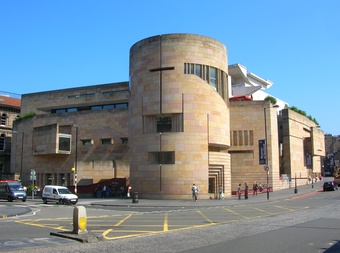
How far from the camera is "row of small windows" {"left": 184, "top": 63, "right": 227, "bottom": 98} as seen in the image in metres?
41.5

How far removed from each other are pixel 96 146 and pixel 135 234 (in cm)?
4659

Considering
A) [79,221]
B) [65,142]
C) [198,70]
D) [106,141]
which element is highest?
[198,70]

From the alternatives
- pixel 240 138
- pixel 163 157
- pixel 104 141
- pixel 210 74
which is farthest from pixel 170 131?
pixel 104 141

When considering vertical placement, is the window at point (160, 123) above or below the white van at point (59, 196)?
above

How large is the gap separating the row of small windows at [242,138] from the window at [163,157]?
559 inches

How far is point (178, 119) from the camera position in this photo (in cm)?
4072

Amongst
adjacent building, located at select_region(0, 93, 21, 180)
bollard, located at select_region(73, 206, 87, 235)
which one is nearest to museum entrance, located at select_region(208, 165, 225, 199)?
bollard, located at select_region(73, 206, 87, 235)

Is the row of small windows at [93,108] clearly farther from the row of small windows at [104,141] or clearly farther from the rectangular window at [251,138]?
the rectangular window at [251,138]

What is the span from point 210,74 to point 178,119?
21.6 feet

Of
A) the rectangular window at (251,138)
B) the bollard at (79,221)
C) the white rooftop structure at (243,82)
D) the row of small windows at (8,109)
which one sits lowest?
the bollard at (79,221)

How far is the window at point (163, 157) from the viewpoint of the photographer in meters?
40.1

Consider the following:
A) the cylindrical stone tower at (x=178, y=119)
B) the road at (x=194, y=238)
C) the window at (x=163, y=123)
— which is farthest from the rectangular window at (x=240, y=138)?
the road at (x=194, y=238)

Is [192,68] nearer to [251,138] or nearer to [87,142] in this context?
A: [251,138]

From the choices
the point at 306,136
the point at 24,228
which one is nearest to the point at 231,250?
the point at 24,228
